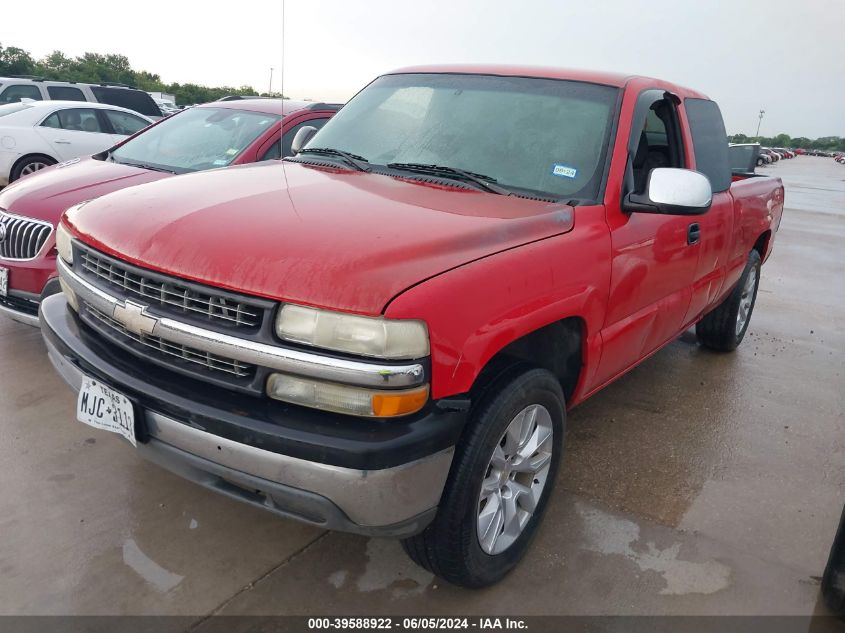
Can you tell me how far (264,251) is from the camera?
2090 mm

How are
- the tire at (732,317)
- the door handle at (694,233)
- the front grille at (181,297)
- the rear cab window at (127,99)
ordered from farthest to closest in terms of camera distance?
the rear cab window at (127,99), the tire at (732,317), the door handle at (694,233), the front grille at (181,297)

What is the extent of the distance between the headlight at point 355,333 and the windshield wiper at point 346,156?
1.38 metres

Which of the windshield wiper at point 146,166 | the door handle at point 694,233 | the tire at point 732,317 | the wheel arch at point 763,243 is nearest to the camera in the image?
the door handle at point 694,233

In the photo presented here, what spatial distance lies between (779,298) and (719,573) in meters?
5.21

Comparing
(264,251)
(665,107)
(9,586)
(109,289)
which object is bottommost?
(9,586)

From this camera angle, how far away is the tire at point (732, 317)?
4.99m

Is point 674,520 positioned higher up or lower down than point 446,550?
lower down

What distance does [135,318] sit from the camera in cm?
221

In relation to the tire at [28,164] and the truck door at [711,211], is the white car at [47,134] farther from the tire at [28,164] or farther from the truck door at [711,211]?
the truck door at [711,211]

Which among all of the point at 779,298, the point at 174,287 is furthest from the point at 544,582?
the point at 779,298

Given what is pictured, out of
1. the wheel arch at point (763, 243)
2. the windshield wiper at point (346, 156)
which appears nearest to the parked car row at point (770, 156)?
the wheel arch at point (763, 243)

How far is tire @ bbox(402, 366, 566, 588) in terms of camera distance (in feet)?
7.18

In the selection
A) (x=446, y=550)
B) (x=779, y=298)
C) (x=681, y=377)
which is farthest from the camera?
(x=779, y=298)

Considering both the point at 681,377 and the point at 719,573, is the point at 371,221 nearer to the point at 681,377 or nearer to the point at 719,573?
the point at 719,573
